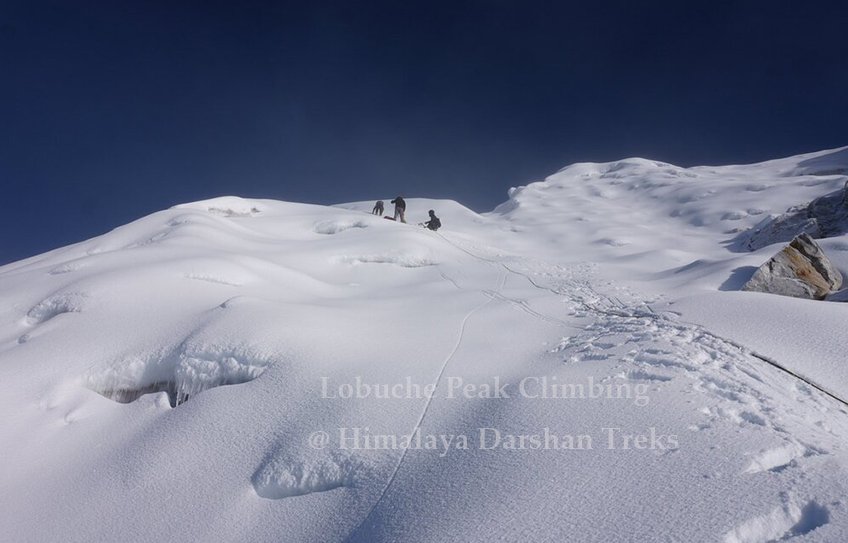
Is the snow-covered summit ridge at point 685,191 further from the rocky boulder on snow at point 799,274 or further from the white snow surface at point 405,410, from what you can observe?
the white snow surface at point 405,410

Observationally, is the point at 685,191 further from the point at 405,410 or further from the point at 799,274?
the point at 405,410

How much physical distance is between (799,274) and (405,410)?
9.61 metres

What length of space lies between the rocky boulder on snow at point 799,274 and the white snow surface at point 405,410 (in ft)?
1.93

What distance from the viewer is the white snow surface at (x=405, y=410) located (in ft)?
9.39

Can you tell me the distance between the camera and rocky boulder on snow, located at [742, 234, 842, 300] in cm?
850

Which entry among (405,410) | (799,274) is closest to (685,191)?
(799,274)

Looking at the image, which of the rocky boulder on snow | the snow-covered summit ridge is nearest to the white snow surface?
the rocky boulder on snow

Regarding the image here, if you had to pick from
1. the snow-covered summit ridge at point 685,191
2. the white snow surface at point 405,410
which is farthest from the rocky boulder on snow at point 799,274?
the snow-covered summit ridge at point 685,191

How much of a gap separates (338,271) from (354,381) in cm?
676

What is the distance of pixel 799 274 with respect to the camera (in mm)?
9016

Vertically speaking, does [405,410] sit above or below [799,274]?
below

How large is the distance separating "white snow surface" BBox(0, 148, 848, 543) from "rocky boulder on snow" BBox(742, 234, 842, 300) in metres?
0.59

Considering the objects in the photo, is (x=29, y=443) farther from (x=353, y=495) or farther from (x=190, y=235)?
(x=190, y=235)

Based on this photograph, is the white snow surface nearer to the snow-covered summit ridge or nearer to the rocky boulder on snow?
the rocky boulder on snow
